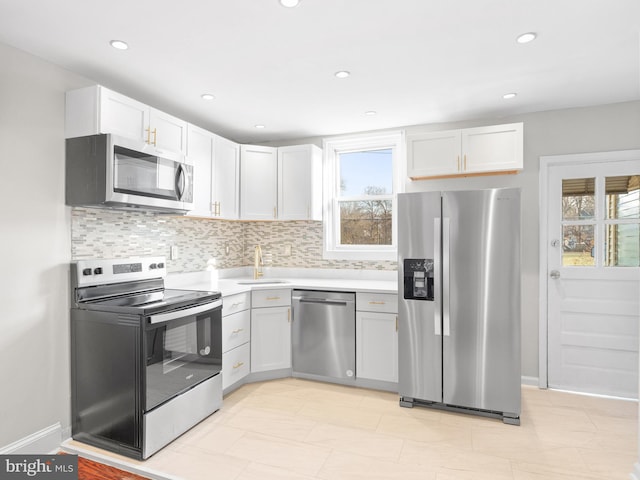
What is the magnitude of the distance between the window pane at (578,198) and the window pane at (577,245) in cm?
10

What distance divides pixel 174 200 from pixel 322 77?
4.58ft

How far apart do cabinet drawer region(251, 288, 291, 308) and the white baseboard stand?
159 centimetres

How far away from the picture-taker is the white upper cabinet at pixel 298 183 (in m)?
3.81

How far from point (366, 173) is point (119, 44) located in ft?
8.34

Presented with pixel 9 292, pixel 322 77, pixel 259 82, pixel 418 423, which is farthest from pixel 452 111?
pixel 9 292

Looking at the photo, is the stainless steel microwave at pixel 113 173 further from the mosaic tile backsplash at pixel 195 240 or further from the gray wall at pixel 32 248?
the mosaic tile backsplash at pixel 195 240

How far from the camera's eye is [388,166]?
12.8ft

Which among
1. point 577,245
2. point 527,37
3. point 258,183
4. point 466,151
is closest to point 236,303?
point 258,183

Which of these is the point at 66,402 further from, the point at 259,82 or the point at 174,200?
the point at 259,82

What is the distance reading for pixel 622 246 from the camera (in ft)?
10.2

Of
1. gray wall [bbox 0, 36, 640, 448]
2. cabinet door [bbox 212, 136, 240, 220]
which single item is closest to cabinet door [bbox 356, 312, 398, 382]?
cabinet door [bbox 212, 136, 240, 220]

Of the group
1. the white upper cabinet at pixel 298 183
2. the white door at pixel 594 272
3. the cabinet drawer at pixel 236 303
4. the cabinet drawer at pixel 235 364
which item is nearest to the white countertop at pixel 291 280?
the cabinet drawer at pixel 236 303

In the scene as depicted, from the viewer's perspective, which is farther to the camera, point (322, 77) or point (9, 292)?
point (322, 77)

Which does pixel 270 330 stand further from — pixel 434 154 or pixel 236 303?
pixel 434 154
